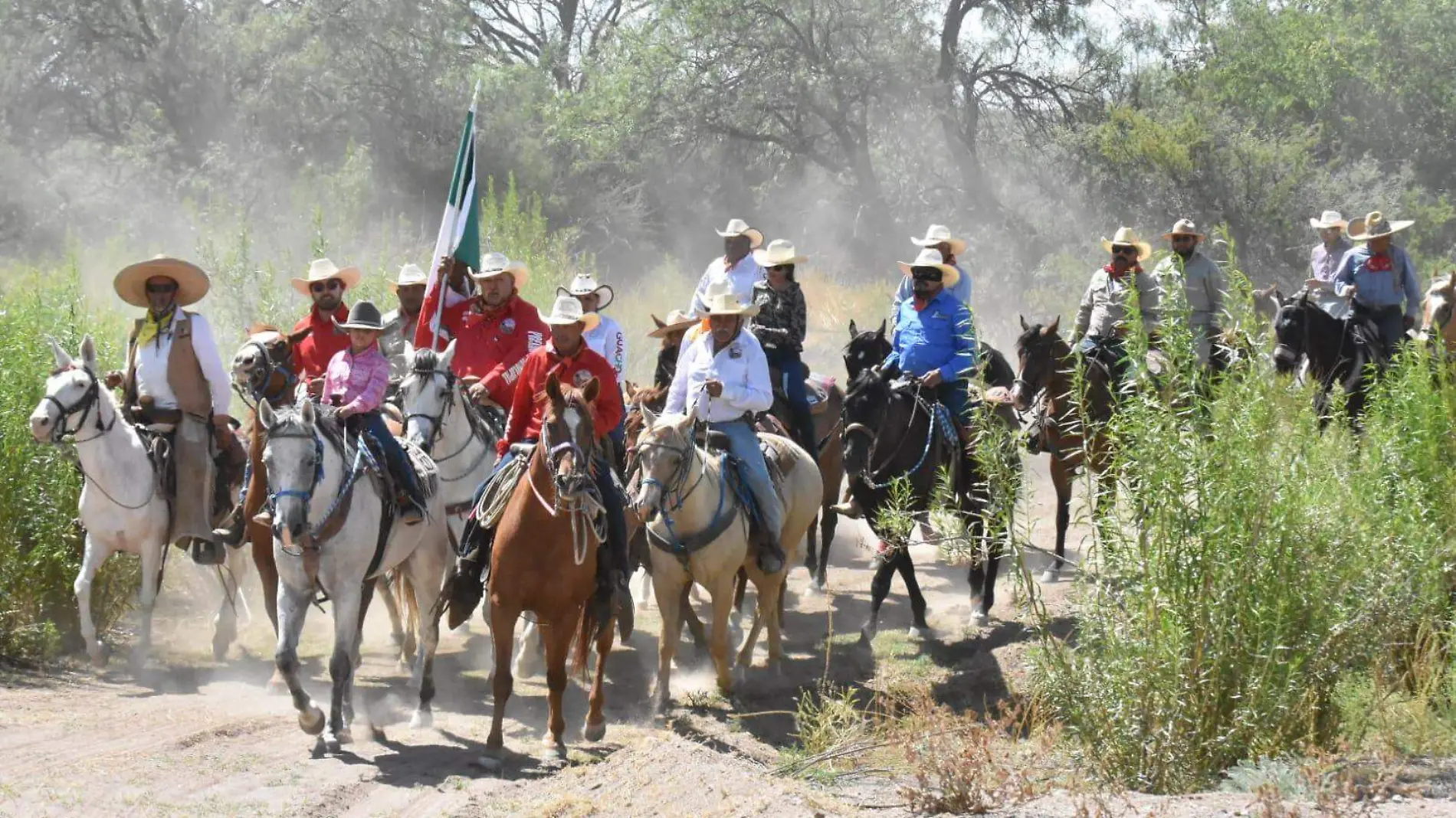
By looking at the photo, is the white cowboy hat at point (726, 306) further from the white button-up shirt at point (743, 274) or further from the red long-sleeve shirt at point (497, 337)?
the white button-up shirt at point (743, 274)

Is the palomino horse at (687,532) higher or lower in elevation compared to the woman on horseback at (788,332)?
lower

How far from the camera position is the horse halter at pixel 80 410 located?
11.0 metres

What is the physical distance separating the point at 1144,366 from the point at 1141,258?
7359 millimetres

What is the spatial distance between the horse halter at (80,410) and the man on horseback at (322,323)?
1.40m

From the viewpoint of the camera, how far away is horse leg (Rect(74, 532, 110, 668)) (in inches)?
458

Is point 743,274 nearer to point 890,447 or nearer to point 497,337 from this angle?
point 890,447

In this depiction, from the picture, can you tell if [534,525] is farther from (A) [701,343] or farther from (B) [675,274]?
(B) [675,274]

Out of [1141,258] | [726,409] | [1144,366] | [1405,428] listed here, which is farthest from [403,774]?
[1141,258]

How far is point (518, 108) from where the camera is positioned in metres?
36.5

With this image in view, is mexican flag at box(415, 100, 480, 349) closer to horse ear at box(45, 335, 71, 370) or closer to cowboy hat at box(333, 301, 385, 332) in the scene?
cowboy hat at box(333, 301, 385, 332)

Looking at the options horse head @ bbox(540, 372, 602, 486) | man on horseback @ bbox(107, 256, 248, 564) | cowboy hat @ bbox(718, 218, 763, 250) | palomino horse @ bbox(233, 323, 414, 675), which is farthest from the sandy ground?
cowboy hat @ bbox(718, 218, 763, 250)

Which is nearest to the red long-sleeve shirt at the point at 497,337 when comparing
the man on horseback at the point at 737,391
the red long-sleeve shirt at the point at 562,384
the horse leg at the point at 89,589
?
the man on horseback at the point at 737,391

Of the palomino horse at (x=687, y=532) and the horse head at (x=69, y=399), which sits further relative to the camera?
the horse head at (x=69, y=399)

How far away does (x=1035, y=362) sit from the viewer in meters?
13.4
